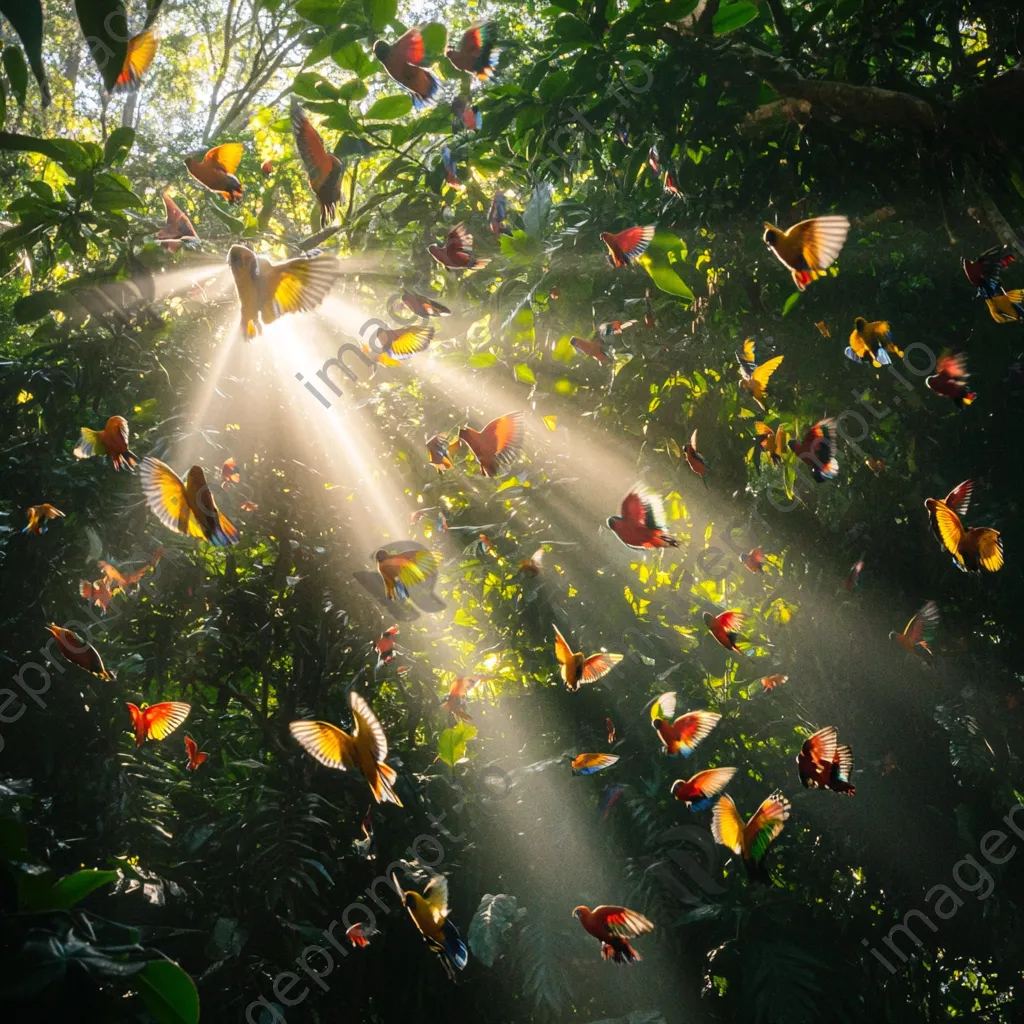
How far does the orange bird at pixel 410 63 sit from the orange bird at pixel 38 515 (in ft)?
3.74

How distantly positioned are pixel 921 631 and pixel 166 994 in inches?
68.5

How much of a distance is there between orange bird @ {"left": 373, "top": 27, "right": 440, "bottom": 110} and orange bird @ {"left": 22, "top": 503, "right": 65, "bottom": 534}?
1.14 metres

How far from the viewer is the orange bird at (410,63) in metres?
1.42

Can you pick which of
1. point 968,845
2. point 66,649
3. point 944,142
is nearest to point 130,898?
point 66,649

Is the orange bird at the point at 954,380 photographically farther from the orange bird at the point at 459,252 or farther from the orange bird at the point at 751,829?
the orange bird at the point at 459,252

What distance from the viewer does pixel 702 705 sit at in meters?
2.20

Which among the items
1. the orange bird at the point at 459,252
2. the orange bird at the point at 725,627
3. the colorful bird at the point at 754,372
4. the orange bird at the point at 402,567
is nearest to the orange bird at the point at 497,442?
the orange bird at the point at 402,567

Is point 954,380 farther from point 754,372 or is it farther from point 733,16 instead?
point 733,16

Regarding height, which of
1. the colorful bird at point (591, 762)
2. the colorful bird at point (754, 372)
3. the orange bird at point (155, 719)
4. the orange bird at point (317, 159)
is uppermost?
the orange bird at point (317, 159)

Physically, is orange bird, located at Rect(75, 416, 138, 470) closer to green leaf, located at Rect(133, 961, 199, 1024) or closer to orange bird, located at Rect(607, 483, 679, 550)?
orange bird, located at Rect(607, 483, 679, 550)

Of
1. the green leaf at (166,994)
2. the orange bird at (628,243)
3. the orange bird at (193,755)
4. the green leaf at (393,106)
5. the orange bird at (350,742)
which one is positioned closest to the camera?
the green leaf at (166,994)

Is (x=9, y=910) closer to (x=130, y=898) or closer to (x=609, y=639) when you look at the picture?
(x=130, y=898)

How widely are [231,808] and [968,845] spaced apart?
173cm

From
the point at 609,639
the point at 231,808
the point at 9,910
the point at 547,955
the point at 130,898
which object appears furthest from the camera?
the point at 609,639
